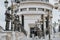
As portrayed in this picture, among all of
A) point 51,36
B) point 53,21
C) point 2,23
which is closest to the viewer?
point 51,36

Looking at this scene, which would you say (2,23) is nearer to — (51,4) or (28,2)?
(28,2)

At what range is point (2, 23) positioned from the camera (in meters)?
25.0

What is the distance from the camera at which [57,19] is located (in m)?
33.7

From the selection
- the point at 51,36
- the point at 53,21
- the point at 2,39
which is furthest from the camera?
the point at 53,21

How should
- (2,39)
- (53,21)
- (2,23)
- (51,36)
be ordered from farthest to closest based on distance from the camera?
1. (53,21)
2. (2,23)
3. (51,36)
4. (2,39)

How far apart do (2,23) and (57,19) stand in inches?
410

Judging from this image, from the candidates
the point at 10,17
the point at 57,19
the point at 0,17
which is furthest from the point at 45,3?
the point at 10,17

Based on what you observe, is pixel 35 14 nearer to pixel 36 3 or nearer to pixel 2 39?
pixel 36 3

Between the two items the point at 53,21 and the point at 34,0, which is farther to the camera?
the point at 53,21

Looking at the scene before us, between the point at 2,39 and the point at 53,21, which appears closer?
the point at 2,39

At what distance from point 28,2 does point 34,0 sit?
803 millimetres

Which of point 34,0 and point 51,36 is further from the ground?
point 34,0

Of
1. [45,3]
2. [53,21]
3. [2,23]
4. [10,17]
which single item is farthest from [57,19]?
[10,17]

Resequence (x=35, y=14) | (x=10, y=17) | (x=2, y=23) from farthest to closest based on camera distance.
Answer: (x=35, y=14) → (x=2, y=23) → (x=10, y=17)
